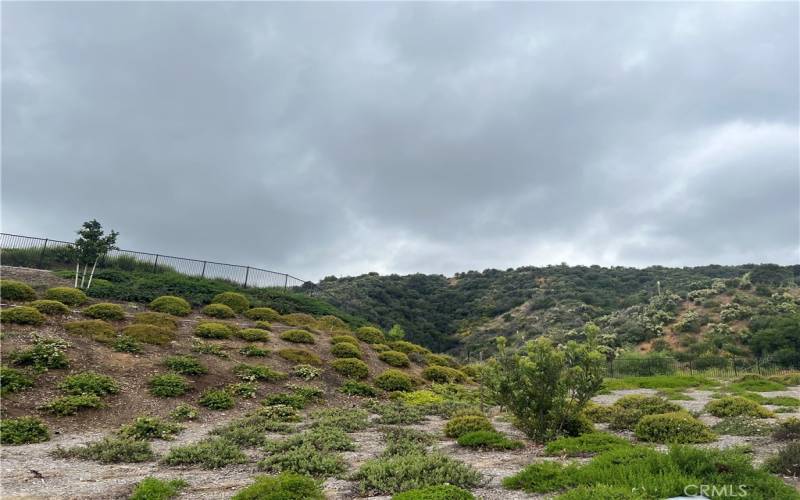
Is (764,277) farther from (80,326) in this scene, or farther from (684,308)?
(80,326)

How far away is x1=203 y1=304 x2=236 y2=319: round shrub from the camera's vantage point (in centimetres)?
2478

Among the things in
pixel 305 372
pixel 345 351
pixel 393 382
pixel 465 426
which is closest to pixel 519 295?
pixel 345 351

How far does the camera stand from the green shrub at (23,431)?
1016 centimetres

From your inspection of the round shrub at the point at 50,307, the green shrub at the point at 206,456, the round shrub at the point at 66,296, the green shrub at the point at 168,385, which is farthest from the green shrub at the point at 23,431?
the round shrub at the point at 66,296

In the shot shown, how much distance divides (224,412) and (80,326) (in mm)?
7876

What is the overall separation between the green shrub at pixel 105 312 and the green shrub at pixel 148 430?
10131mm

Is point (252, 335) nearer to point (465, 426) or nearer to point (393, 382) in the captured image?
point (393, 382)

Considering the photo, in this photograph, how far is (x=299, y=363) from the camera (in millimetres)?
19781

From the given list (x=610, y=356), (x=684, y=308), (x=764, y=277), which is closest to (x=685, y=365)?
(x=610, y=356)

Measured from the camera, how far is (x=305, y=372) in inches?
736

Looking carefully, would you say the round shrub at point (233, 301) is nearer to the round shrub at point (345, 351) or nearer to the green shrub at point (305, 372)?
the round shrub at point (345, 351)

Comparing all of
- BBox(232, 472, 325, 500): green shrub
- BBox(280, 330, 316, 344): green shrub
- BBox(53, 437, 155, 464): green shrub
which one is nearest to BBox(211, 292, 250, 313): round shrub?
BBox(280, 330, 316, 344): green shrub

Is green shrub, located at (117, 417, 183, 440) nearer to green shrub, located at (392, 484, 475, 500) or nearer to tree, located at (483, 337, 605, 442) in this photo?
green shrub, located at (392, 484, 475, 500)

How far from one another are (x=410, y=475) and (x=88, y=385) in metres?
11.1
